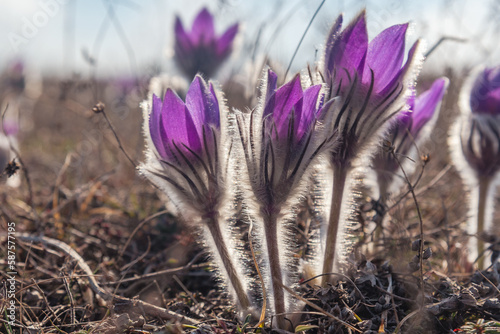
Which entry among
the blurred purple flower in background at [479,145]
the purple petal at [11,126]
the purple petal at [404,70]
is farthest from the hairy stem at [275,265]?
the purple petal at [11,126]

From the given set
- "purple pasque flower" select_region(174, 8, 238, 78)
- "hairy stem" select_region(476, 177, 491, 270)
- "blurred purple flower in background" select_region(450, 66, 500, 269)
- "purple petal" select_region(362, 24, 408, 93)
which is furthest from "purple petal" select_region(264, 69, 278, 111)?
"purple pasque flower" select_region(174, 8, 238, 78)

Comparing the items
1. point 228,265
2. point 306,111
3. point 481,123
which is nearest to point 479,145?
point 481,123

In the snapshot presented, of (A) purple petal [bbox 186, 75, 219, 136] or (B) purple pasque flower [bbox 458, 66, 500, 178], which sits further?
(B) purple pasque flower [bbox 458, 66, 500, 178]

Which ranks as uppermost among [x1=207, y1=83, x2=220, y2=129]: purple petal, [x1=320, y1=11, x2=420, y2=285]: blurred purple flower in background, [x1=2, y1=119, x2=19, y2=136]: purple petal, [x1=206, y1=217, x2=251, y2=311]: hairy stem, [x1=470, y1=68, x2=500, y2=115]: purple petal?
[x1=2, y1=119, x2=19, y2=136]: purple petal

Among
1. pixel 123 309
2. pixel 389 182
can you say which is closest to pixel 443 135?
pixel 389 182

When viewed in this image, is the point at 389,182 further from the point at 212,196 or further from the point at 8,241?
the point at 8,241

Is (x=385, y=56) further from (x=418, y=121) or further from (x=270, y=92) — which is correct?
(x=418, y=121)

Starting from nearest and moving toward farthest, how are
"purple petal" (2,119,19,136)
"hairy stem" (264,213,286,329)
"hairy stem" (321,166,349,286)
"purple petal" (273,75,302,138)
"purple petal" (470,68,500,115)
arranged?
"purple petal" (273,75,302,138) < "hairy stem" (264,213,286,329) < "hairy stem" (321,166,349,286) < "purple petal" (470,68,500,115) < "purple petal" (2,119,19,136)

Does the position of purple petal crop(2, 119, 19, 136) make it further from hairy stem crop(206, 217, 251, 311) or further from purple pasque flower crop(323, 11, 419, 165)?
purple pasque flower crop(323, 11, 419, 165)
